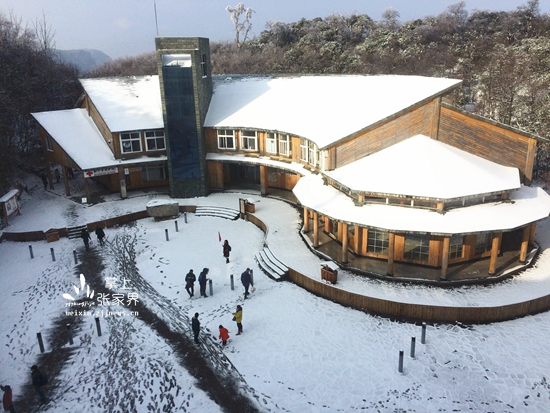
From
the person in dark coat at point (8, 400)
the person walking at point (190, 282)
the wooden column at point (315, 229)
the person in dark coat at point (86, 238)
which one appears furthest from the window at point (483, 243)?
the person in dark coat at point (86, 238)


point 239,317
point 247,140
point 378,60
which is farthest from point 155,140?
point 378,60

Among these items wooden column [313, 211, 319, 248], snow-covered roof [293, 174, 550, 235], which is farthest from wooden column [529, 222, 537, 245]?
Answer: wooden column [313, 211, 319, 248]

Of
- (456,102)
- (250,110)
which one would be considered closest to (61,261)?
(250,110)

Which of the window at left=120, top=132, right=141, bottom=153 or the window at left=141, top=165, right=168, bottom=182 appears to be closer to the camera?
the window at left=120, top=132, right=141, bottom=153

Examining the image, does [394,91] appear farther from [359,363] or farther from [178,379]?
[178,379]

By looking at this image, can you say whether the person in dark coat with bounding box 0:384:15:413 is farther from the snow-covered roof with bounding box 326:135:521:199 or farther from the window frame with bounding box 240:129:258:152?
the window frame with bounding box 240:129:258:152

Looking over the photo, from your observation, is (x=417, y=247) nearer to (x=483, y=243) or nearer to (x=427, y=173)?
(x=483, y=243)
